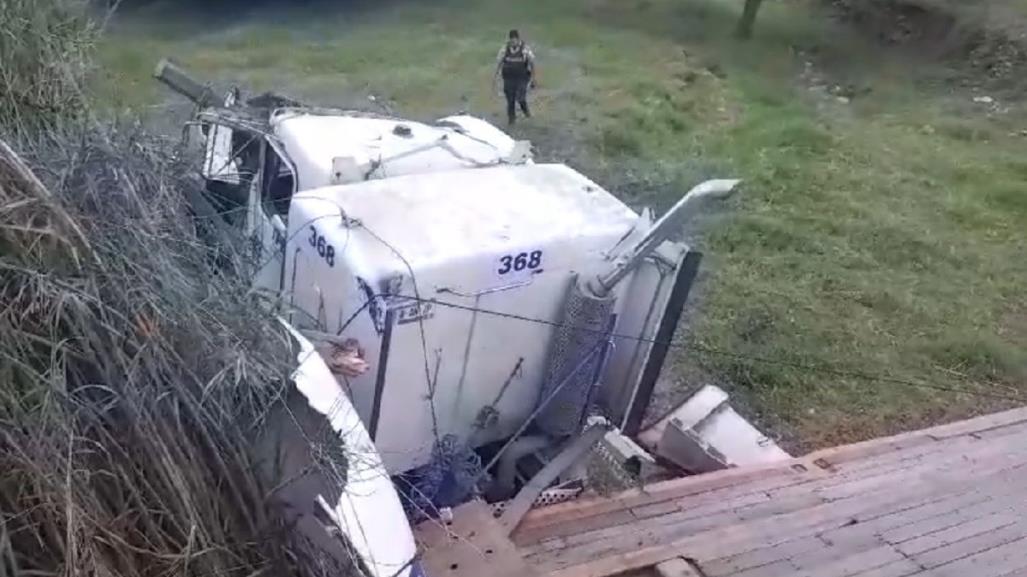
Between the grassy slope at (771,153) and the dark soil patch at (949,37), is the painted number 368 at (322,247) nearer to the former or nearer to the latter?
the grassy slope at (771,153)

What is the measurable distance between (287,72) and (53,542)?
12328mm

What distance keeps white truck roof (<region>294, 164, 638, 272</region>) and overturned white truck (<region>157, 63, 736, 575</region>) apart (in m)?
0.01

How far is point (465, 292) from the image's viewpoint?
5.21m

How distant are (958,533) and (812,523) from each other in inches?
28.9

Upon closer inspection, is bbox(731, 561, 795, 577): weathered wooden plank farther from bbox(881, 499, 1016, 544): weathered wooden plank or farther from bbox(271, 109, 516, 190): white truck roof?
bbox(271, 109, 516, 190): white truck roof

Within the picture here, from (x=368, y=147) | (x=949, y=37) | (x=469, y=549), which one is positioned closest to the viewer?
(x=469, y=549)

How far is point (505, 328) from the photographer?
5.47 m

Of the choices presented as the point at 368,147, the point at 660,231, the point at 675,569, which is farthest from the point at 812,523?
the point at 368,147

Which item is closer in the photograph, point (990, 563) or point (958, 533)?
point (990, 563)

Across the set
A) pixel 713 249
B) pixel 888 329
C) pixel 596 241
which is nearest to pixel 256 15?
pixel 713 249

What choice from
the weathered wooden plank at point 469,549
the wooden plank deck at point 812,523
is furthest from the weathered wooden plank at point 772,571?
the weathered wooden plank at point 469,549

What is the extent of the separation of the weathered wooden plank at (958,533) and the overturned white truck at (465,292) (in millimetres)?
1505

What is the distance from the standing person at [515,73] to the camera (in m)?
12.9

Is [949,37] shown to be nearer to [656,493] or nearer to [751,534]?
[656,493]
